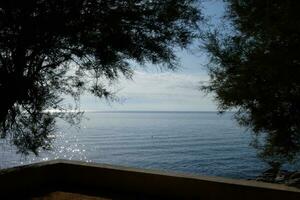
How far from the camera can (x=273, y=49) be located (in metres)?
12.2

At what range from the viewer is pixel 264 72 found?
40.2 feet

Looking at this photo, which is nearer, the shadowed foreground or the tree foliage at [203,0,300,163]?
the shadowed foreground

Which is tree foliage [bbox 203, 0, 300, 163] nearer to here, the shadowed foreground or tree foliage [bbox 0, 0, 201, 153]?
tree foliage [bbox 0, 0, 201, 153]

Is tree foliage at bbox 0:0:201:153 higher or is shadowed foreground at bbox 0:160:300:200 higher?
tree foliage at bbox 0:0:201:153

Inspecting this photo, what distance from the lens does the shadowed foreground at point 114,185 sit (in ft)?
28.4

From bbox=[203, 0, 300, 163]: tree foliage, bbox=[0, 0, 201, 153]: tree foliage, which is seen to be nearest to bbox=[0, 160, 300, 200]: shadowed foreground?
bbox=[0, 0, 201, 153]: tree foliage

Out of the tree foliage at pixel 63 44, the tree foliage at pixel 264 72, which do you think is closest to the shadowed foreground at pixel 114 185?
the tree foliage at pixel 63 44

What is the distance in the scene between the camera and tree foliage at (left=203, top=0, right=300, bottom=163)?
36.7ft

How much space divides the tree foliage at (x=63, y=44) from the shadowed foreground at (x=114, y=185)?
1.14m

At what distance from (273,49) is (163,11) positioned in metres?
3.92

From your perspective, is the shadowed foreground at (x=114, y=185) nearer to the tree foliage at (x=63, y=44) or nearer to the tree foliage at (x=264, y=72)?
the tree foliage at (x=63, y=44)

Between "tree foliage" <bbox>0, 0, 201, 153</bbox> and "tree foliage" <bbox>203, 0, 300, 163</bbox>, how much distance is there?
87.9 inches

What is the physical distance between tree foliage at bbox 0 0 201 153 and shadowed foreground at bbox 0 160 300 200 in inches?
45.1

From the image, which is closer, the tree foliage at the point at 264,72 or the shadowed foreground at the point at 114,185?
the shadowed foreground at the point at 114,185
